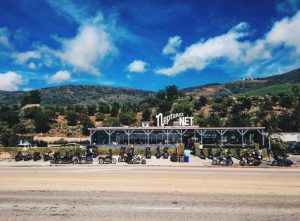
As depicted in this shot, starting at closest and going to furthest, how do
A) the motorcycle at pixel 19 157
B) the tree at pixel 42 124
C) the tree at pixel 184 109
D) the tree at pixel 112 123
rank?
1. the motorcycle at pixel 19 157
2. the tree at pixel 42 124
3. the tree at pixel 112 123
4. the tree at pixel 184 109

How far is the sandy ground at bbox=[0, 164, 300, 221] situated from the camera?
485 inches

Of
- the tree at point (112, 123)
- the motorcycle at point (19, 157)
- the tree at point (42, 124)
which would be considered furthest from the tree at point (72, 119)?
the motorcycle at point (19, 157)

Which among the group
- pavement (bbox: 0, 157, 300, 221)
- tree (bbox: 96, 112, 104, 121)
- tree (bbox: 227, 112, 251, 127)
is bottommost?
pavement (bbox: 0, 157, 300, 221)

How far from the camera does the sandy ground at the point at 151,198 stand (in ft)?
40.4

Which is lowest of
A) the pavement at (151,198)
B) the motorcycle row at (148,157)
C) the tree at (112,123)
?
the pavement at (151,198)

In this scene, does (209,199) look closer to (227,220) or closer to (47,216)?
(227,220)

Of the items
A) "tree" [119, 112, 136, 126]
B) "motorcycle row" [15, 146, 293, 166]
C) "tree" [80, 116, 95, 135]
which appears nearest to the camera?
"motorcycle row" [15, 146, 293, 166]

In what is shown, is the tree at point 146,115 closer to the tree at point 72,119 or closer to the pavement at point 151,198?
the tree at point 72,119

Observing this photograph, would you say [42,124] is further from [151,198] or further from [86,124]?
[151,198]

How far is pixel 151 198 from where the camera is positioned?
15.6m

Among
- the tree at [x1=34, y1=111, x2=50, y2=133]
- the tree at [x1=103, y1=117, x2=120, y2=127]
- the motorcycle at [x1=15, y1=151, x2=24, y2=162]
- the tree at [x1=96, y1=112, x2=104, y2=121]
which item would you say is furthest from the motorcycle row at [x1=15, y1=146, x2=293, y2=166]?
the tree at [x1=96, y1=112, x2=104, y2=121]

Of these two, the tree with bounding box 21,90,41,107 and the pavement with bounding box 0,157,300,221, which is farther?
the tree with bounding box 21,90,41,107

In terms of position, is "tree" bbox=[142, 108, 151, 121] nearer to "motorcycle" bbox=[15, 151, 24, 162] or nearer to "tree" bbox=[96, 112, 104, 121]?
"tree" bbox=[96, 112, 104, 121]

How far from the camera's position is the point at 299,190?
1773 cm
